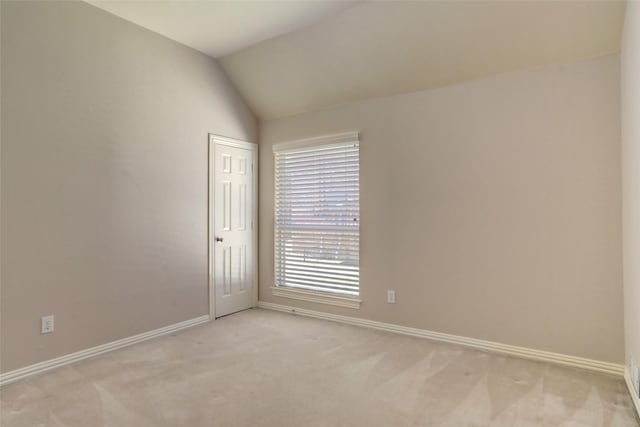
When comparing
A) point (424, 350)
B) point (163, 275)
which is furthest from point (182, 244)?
point (424, 350)

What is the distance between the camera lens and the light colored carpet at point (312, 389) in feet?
6.96

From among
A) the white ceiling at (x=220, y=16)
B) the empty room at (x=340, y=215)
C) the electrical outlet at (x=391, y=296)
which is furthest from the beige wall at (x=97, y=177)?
the electrical outlet at (x=391, y=296)

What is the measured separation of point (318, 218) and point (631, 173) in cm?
281

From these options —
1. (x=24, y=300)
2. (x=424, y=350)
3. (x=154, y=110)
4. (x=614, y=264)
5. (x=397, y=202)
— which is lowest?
(x=424, y=350)

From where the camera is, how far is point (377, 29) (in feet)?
10.5

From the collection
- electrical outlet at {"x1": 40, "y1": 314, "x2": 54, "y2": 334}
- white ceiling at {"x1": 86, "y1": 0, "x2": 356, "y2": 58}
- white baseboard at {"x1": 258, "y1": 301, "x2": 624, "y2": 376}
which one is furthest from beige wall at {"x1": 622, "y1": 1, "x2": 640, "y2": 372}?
electrical outlet at {"x1": 40, "y1": 314, "x2": 54, "y2": 334}

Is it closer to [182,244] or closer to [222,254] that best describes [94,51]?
[182,244]

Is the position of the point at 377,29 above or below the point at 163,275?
above

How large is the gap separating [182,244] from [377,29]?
2.83m

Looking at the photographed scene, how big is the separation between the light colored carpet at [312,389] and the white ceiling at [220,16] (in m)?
2.95

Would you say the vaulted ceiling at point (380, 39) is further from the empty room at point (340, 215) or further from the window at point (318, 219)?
the window at point (318, 219)

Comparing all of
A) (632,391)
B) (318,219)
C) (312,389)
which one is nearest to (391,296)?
(318,219)

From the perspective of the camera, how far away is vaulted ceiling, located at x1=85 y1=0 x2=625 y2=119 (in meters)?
2.68

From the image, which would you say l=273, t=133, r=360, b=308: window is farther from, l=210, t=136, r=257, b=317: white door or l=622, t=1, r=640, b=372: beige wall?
l=622, t=1, r=640, b=372: beige wall
